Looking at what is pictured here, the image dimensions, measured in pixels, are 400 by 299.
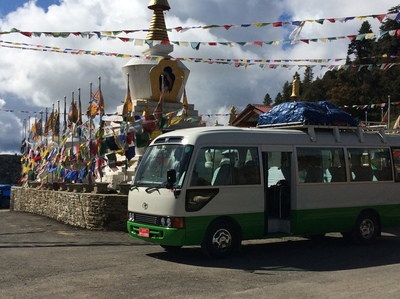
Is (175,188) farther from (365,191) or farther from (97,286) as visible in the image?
(365,191)

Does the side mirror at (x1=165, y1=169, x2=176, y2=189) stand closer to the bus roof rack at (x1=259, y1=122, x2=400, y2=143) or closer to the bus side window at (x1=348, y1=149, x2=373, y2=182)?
the bus roof rack at (x1=259, y1=122, x2=400, y2=143)

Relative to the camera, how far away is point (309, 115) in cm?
1076

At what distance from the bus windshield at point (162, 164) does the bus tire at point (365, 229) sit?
15.0ft

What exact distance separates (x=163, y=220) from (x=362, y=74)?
53.7 metres

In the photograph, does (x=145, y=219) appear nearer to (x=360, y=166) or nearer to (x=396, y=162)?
(x=360, y=166)

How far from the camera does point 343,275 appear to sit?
25.8 feet

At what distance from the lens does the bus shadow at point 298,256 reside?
28.5ft

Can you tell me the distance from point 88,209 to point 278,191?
588 cm

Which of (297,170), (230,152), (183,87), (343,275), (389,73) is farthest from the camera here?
(389,73)

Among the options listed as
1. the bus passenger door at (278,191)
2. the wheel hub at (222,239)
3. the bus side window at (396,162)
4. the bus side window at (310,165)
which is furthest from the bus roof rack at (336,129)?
the wheel hub at (222,239)

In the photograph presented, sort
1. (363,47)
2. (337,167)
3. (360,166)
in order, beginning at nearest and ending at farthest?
(337,167), (360,166), (363,47)

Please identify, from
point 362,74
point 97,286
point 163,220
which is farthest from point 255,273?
point 362,74

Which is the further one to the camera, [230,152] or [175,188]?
[230,152]

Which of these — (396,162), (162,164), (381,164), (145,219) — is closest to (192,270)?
(145,219)
